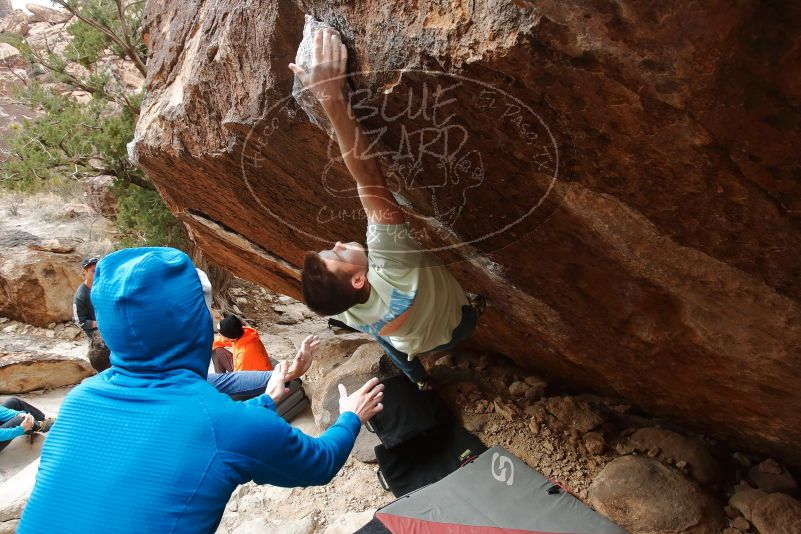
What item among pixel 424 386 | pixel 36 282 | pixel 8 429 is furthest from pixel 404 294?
pixel 36 282

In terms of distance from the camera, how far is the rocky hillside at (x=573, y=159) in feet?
4.40

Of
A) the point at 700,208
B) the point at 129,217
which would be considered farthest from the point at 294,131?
the point at 129,217

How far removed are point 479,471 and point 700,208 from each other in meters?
2.11

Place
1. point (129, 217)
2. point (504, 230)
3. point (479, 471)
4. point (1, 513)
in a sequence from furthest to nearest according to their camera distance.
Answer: point (129, 217)
point (1, 513)
point (479, 471)
point (504, 230)

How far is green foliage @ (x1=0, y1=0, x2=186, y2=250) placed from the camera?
8461 mm

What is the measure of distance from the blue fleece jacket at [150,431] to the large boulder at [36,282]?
881cm

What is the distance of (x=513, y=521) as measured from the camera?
285cm

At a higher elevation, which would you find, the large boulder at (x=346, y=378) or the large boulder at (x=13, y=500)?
→ the large boulder at (x=346, y=378)

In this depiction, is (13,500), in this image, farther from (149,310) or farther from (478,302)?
(478,302)

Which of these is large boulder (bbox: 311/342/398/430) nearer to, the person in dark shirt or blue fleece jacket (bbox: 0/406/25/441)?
the person in dark shirt

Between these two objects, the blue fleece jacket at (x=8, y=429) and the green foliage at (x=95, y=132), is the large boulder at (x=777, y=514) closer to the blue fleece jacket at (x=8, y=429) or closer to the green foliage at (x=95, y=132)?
the blue fleece jacket at (x=8, y=429)

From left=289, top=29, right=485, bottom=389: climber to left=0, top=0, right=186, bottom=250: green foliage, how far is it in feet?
25.4

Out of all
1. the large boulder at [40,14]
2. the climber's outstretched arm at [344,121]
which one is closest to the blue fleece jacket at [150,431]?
the climber's outstretched arm at [344,121]

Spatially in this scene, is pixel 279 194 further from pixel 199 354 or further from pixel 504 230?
pixel 199 354
